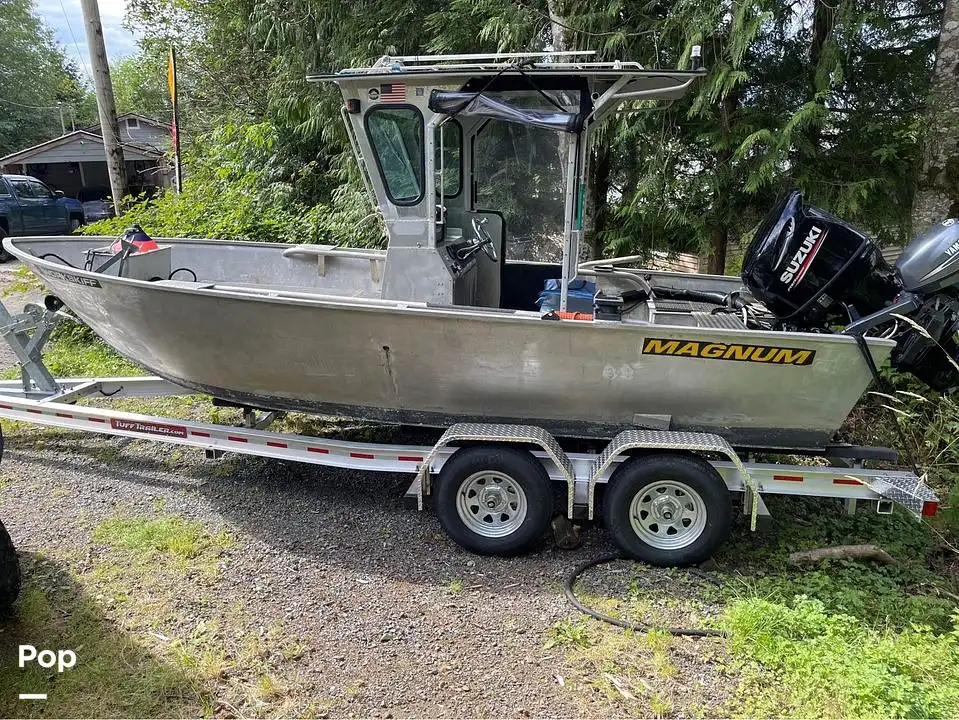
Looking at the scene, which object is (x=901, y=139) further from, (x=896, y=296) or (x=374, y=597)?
(x=374, y=597)

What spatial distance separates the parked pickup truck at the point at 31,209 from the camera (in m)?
15.0

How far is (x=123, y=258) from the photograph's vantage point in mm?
4859

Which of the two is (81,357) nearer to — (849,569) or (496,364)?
(496,364)

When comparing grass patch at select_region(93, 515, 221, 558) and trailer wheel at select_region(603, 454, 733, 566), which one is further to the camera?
grass patch at select_region(93, 515, 221, 558)

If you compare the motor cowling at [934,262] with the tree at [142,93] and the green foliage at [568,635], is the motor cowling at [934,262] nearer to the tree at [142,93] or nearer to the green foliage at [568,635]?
the green foliage at [568,635]

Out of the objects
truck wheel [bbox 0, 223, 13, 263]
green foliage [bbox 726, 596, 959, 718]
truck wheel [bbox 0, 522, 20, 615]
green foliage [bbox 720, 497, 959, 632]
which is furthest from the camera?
truck wheel [bbox 0, 223, 13, 263]

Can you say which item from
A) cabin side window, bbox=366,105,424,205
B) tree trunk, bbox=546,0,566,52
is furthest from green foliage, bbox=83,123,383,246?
cabin side window, bbox=366,105,424,205

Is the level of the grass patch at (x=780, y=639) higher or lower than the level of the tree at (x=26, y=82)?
lower

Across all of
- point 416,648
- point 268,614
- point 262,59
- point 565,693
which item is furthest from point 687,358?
point 262,59

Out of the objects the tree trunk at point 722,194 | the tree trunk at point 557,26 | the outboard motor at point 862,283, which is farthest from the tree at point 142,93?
the outboard motor at point 862,283

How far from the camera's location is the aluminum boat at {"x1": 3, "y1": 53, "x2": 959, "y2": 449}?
3676mm

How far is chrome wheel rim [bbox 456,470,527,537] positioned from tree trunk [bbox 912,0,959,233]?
435cm

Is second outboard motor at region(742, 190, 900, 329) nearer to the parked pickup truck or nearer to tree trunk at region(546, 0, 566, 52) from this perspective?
tree trunk at region(546, 0, 566, 52)

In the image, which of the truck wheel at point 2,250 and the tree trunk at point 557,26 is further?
the truck wheel at point 2,250
